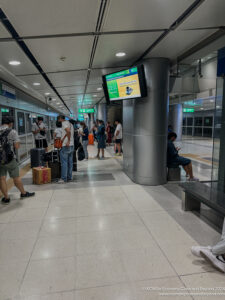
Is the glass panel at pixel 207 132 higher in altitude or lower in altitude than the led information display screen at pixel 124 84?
lower

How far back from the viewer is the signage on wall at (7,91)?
5889 mm

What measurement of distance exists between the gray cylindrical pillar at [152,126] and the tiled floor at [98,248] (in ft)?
2.37

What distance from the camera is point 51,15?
99.5 inches

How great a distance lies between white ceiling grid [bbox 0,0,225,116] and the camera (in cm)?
236

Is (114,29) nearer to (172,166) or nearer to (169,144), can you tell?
(169,144)

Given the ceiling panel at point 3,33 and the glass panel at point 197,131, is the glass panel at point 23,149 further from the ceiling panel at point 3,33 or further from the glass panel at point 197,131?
the glass panel at point 197,131

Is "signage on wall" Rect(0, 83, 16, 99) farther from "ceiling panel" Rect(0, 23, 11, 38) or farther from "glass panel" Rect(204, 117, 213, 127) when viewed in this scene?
"glass panel" Rect(204, 117, 213, 127)

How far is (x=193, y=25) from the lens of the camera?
115 inches

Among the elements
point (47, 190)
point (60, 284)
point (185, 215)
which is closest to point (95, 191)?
point (47, 190)

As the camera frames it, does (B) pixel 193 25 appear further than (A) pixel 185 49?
No

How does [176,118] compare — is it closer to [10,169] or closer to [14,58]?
[14,58]

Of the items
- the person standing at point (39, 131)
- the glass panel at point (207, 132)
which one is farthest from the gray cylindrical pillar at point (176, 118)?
the person standing at point (39, 131)

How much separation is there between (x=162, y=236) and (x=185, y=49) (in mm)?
3463

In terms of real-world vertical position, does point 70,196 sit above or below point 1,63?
below
